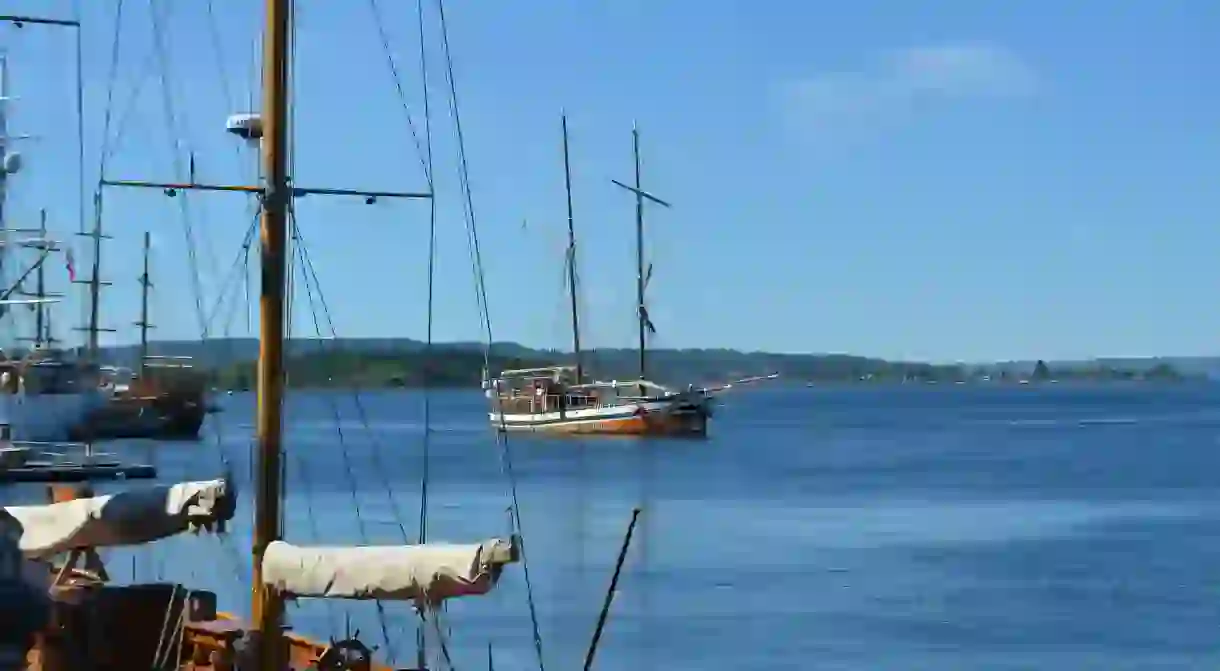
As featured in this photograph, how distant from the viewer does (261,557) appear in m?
13.9

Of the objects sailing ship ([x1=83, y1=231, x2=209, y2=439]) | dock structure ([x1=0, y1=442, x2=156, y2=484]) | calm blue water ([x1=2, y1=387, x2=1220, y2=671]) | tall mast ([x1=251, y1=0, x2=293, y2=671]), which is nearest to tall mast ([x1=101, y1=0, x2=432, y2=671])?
tall mast ([x1=251, y1=0, x2=293, y2=671])

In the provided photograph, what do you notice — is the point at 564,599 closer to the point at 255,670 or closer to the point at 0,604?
the point at 255,670

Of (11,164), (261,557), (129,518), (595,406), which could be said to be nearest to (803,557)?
(11,164)

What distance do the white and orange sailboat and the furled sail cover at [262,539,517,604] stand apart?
105 m

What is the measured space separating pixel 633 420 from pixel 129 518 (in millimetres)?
115153

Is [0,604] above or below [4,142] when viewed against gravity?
below

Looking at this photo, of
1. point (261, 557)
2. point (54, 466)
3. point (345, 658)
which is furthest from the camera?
point (54, 466)

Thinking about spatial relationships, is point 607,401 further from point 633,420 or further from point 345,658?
point 345,658

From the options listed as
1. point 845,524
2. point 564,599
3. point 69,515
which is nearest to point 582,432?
point 845,524

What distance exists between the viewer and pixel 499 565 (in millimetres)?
13336

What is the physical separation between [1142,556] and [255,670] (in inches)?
1952

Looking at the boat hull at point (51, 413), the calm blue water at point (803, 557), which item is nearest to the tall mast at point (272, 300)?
the calm blue water at point (803, 557)

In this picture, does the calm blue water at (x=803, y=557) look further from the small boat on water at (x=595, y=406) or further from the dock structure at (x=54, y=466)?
the small boat on water at (x=595, y=406)

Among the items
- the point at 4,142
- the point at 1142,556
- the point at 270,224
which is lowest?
the point at 1142,556
